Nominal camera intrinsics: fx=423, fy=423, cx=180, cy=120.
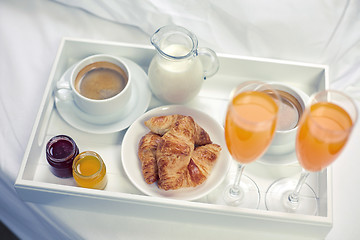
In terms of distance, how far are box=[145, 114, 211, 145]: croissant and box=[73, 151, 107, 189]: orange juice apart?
0.44 feet

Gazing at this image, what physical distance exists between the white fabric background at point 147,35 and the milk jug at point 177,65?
21 centimetres

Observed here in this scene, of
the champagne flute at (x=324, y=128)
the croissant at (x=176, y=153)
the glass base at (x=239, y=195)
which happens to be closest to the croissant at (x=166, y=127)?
the croissant at (x=176, y=153)

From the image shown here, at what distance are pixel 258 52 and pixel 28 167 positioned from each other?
0.67 metres

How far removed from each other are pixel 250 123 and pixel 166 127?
1.02 feet

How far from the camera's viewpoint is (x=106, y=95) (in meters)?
0.97

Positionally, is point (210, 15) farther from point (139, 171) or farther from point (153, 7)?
point (139, 171)

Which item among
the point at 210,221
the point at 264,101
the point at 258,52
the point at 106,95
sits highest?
the point at 258,52

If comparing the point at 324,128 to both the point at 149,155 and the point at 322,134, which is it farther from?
the point at 149,155

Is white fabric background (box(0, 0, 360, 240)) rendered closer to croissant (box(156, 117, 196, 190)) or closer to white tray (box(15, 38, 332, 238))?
white tray (box(15, 38, 332, 238))

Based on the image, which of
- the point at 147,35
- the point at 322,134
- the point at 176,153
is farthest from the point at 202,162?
the point at 147,35

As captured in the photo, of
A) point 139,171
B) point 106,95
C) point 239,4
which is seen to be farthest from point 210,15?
point 139,171

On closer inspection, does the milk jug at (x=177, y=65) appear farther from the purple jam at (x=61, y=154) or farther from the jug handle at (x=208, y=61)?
the purple jam at (x=61, y=154)

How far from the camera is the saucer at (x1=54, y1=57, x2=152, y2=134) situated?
972mm

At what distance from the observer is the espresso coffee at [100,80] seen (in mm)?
974
